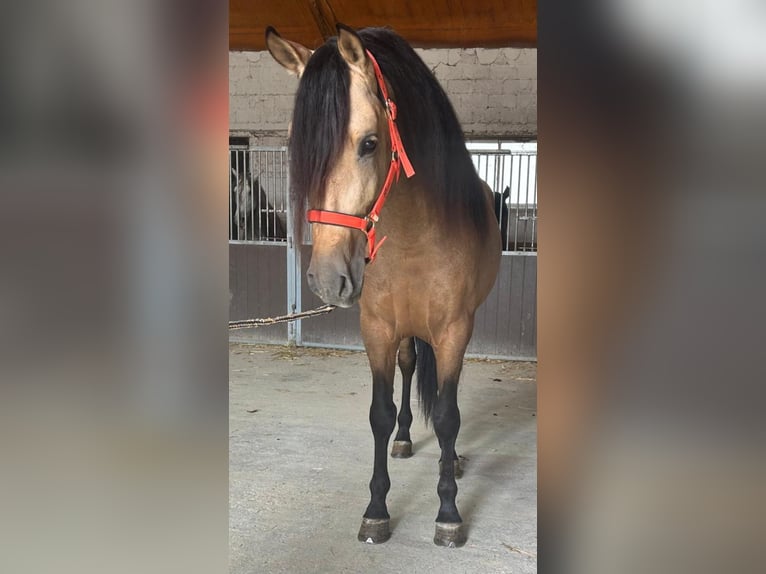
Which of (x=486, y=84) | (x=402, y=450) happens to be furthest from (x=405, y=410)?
(x=486, y=84)

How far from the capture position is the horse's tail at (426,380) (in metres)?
2.56

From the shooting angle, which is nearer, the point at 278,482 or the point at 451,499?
the point at 451,499

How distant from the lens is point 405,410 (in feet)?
8.80

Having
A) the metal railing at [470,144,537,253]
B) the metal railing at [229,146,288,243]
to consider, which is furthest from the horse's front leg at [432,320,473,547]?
the metal railing at [229,146,288,243]

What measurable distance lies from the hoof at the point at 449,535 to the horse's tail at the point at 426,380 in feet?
2.63

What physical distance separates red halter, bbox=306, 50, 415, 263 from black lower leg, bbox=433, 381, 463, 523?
0.65m

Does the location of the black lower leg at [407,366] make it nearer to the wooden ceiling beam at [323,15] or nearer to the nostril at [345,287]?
the nostril at [345,287]

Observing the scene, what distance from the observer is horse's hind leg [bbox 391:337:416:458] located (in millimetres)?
2576

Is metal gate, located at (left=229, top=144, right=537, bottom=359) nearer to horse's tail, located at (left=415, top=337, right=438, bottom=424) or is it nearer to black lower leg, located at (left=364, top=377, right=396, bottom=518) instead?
horse's tail, located at (left=415, top=337, right=438, bottom=424)
